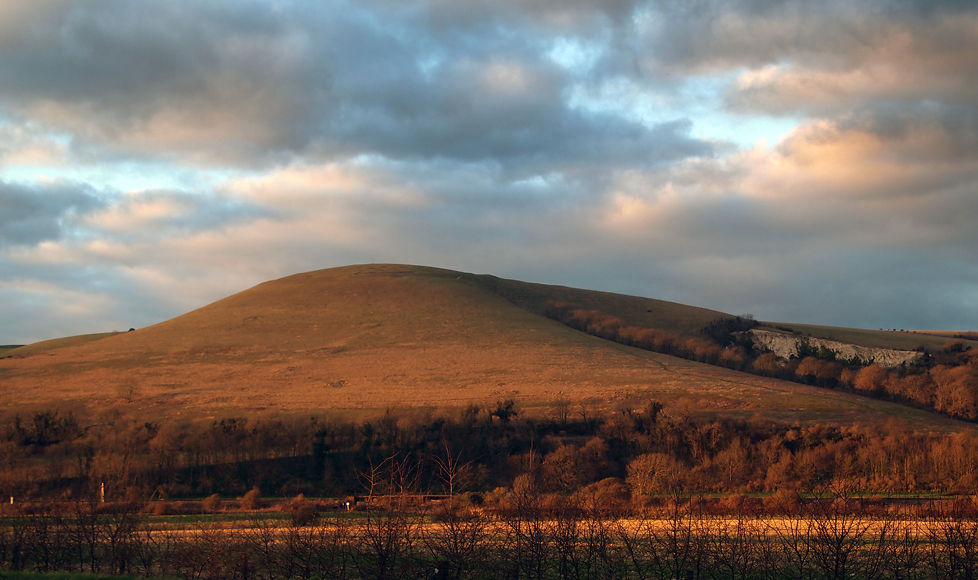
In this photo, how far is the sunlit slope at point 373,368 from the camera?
5878 centimetres

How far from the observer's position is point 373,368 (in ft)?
230

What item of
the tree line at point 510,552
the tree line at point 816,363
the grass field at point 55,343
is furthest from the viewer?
the grass field at point 55,343

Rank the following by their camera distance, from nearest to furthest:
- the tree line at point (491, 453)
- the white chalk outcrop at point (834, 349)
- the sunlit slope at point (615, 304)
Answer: the tree line at point (491, 453)
the white chalk outcrop at point (834, 349)
the sunlit slope at point (615, 304)

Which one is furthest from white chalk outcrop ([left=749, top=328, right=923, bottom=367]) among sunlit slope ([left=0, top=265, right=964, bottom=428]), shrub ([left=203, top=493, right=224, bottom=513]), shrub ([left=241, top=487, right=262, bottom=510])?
shrub ([left=203, top=493, right=224, bottom=513])

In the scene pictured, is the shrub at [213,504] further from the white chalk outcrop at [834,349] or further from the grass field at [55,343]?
the grass field at [55,343]

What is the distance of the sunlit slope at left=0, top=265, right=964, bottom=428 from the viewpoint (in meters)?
58.8

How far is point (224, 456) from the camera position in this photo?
47.8m

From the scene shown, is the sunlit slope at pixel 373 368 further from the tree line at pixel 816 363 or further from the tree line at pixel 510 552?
the tree line at pixel 510 552

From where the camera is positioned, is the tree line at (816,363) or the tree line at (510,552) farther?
the tree line at (816,363)

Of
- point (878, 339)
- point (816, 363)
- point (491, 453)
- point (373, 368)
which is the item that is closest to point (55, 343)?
point (373, 368)

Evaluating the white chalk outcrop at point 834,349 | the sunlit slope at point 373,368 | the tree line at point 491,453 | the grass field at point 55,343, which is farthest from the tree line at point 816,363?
the grass field at point 55,343

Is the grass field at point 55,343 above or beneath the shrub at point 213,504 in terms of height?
above

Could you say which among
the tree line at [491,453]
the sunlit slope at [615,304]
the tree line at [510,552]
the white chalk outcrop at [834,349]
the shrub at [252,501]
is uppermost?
the sunlit slope at [615,304]

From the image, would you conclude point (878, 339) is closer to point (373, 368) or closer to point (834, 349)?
point (834, 349)
